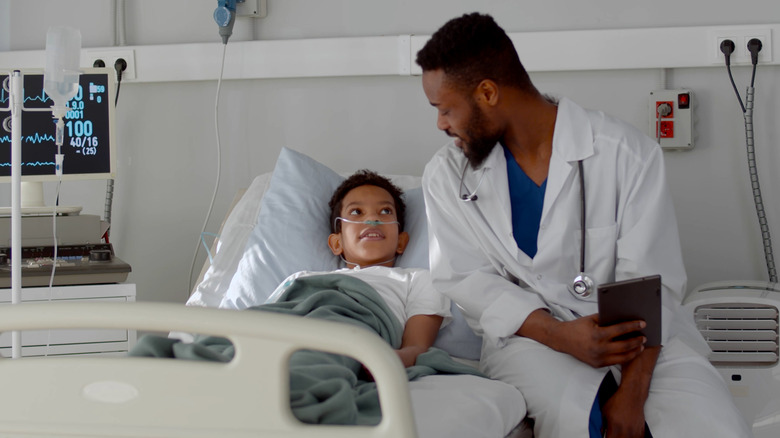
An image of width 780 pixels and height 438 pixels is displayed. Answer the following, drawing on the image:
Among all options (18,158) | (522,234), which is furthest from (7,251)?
(522,234)

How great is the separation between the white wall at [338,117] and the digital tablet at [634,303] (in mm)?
1187

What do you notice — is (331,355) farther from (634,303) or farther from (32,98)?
(32,98)

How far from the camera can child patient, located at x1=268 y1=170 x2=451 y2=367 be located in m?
2.27

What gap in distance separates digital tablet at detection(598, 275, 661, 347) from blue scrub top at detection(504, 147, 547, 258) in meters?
0.34

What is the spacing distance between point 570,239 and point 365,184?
749 millimetres

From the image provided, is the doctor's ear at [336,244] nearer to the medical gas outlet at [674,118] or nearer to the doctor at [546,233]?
the doctor at [546,233]

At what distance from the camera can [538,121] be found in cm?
214

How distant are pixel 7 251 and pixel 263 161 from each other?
102 centimetres

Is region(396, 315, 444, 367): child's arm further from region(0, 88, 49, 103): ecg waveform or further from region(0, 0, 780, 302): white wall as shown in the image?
region(0, 88, 49, 103): ecg waveform

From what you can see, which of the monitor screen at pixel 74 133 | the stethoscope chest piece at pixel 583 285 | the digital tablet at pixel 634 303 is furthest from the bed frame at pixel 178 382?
the monitor screen at pixel 74 133

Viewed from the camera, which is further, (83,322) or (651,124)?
(651,124)

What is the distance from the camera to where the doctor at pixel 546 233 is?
188 cm

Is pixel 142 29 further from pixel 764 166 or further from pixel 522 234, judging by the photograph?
pixel 764 166

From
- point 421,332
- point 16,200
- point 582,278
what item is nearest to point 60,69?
point 16,200
